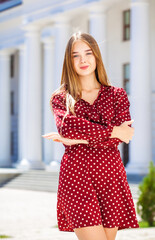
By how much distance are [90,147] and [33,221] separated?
11789 mm

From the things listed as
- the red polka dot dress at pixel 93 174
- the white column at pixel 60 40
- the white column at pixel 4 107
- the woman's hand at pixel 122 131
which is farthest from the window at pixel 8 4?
the woman's hand at pixel 122 131

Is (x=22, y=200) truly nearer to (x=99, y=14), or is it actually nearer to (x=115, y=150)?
(x=99, y=14)

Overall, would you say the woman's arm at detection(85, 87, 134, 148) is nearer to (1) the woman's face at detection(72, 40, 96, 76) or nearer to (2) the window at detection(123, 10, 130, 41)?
(1) the woman's face at detection(72, 40, 96, 76)

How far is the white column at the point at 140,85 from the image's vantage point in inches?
1091

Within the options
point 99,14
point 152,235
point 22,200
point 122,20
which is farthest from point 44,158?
point 152,235

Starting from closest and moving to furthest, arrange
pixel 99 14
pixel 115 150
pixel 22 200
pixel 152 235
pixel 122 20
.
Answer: pixel 115 150 → pixel 152 235 → pixel 22 200 → pixel 99 14 → pixel 122 20

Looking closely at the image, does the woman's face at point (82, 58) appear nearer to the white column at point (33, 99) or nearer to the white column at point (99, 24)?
the white column at point (99, 24)

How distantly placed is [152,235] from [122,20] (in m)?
28.2

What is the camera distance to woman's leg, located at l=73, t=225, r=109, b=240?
4.48 meters

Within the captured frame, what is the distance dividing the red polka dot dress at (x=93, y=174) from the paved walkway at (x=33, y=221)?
5.33 m

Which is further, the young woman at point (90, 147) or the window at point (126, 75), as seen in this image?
the window at point (126, 75)

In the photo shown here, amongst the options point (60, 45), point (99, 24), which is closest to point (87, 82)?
point (99, 24)

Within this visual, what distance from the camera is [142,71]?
27.7 metres

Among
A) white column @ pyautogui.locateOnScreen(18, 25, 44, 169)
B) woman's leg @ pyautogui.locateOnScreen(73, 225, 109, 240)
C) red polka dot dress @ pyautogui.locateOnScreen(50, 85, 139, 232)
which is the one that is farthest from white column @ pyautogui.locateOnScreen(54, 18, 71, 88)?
woman's leg @ pyautogui.locateOnScreen(73, 225, 109, 240)
